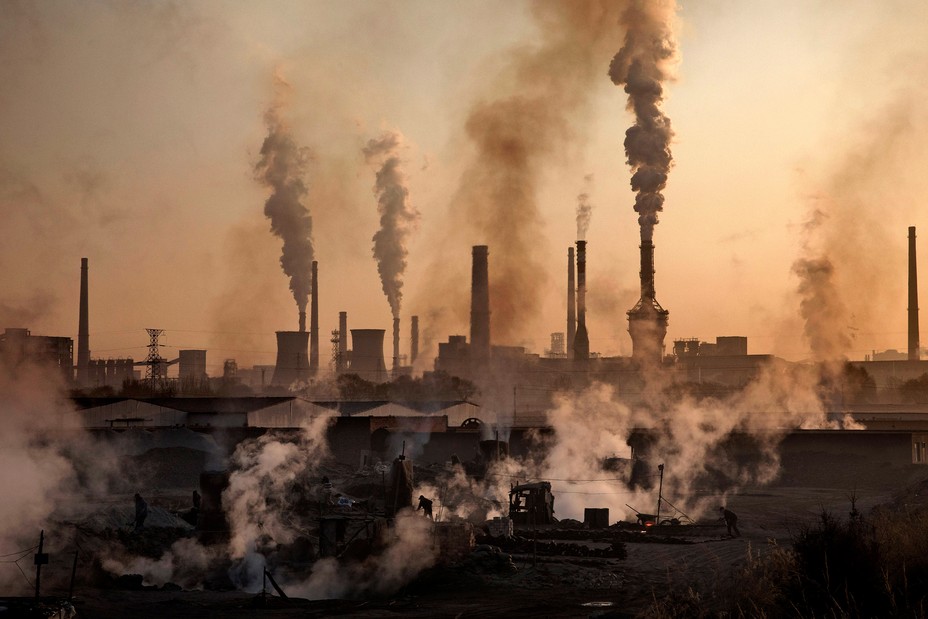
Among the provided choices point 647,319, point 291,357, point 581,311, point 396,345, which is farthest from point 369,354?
point 647,319

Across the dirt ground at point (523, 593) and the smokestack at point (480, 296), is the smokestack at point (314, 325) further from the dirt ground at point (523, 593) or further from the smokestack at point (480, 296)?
the dirt ground at point (523, 593)

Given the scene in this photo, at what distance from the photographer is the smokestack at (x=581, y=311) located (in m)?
92.5

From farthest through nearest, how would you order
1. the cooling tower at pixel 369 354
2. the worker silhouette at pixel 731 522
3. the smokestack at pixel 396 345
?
1. the cooling tower at pixel 369 354
2. the smokestack at pixel 396 345
3. the worker silhouette at pixel 731 522

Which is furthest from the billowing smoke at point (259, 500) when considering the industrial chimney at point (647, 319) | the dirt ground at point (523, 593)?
the industrial chimney at point (647, 319)

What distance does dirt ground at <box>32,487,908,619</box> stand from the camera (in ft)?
74.2

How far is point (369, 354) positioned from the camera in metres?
106

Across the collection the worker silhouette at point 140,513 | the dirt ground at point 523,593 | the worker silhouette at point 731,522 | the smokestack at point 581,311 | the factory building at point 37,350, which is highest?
the smokestack at point 581,311

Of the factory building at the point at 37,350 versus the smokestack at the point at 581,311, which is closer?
the factory building at the point at 37,350

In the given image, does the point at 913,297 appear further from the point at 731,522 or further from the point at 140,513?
the point at 140,513

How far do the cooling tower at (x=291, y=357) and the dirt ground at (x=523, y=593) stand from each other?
66380 mm

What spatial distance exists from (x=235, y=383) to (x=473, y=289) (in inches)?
1555

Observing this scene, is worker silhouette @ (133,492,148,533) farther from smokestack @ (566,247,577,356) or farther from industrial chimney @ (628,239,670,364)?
smokestack @ (566,247,577,356)

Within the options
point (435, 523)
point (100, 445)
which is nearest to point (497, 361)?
point (100, 445)

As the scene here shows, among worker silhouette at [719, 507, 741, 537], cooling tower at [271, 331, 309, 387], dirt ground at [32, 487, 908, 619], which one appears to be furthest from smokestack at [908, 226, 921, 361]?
dirt ground at [32, 487, 908, 619]
